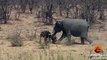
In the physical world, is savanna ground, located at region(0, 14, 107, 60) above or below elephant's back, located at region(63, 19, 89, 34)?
below

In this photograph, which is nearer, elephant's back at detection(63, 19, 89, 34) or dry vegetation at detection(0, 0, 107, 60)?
dry vegetation at detection(0, 0, 107, 60)

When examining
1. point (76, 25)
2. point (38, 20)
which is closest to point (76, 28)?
point (76, 25)

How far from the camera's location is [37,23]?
19.0m

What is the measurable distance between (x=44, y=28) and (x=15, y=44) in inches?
180

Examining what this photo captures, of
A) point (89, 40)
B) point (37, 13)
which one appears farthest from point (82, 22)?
point (37, 13)

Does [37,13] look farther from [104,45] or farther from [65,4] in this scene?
[104,45]

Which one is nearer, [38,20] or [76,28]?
[76,28]

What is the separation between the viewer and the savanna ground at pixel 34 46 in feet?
34.7

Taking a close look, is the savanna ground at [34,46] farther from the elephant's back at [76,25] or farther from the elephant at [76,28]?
the elephant's back at [76,25]

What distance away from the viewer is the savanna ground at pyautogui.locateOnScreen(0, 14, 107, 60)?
417 inches

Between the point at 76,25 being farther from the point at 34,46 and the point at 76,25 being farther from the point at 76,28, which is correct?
the point at 34,46

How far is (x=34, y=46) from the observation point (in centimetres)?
1321

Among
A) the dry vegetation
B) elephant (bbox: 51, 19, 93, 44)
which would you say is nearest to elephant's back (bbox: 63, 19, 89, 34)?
elephant (bbox: 51, 19, 93, 44)

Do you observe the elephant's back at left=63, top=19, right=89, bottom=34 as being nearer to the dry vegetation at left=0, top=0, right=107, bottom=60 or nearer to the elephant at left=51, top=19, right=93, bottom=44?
the elephant at left=51, top=19, right=93, bottom=44
